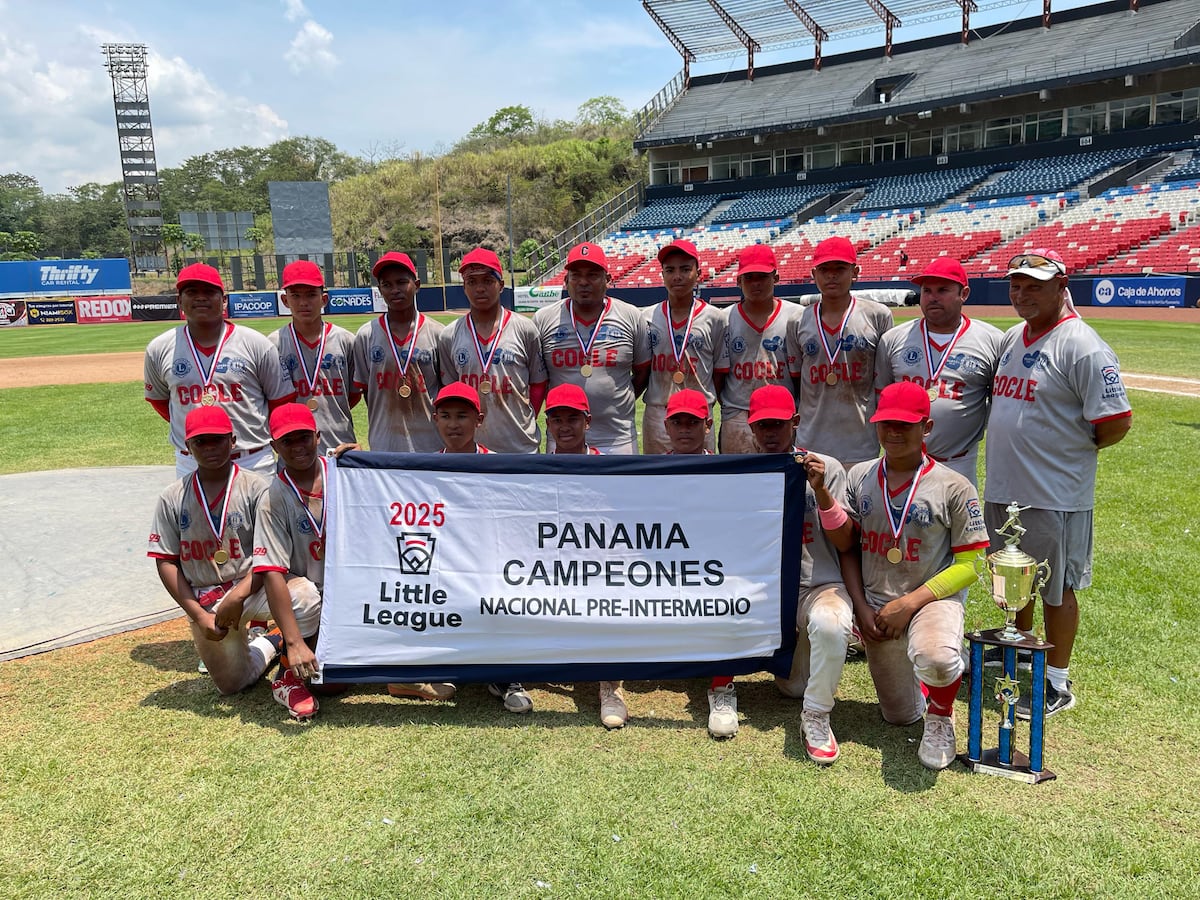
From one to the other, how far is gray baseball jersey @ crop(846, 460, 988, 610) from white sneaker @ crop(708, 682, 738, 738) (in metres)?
0.97

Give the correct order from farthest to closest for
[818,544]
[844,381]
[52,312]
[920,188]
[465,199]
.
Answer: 1. [465,199]
2. [920,188]
3. [52,312]
4. [844,381]
5. [818,544]

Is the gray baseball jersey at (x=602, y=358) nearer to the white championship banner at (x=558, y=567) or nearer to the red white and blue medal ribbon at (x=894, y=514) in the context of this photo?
the white championship banner at (x=558, y=567)

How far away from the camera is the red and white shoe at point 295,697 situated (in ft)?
15.6

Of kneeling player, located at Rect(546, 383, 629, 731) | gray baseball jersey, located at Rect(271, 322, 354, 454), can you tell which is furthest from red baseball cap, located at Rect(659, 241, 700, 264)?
gray baseball jersey, located at Rect(271, 322, 354, 454)

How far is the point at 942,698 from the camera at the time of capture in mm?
4320

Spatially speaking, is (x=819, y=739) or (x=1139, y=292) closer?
(x=819, y=739)

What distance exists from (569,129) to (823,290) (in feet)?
335

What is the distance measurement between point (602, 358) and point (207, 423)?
2.65 m

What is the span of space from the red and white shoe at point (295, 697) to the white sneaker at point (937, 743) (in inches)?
132

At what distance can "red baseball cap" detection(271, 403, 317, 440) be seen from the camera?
4.87 metres

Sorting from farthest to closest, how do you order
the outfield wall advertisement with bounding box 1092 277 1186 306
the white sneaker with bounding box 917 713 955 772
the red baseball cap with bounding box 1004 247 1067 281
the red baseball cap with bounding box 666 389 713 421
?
the outfield wall advertisement with bounding box 1092 277 1186 306
the red baseball cap with bounding box 666 389 713 421
the red baseball cap with bounding box 1004 247 1067 281
the white sneaker with bounding box 917 713 955 772

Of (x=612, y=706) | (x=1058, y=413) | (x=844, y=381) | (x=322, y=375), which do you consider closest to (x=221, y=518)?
(x=322, y=375)

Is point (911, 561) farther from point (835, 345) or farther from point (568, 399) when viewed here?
point (568, 399)

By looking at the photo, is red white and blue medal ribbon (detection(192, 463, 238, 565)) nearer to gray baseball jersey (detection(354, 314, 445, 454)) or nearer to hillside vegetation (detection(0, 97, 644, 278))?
gray baseball jersey (detection(354, 314, 445, 454))
